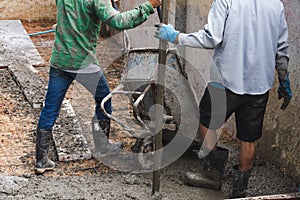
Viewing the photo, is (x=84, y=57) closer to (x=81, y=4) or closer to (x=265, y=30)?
(x=81, y=4)

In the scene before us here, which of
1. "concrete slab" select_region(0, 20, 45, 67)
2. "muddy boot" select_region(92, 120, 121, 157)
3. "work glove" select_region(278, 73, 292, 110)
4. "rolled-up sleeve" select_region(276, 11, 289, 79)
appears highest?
"rolled-up sleeve" select_region(276, 11, 289, 79)

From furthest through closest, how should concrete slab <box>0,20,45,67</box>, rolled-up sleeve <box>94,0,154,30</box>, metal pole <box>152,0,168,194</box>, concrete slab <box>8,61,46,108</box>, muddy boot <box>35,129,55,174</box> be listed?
concrete slab <box>0,20,45,67</box>, concrete slab <box>8,61,46,108</box>, muddy boot <box>35,129,55,174</box>, rolled-up sleeve <box>94,0,154,30</box>, metal pole <box>152,0,168,194</box>

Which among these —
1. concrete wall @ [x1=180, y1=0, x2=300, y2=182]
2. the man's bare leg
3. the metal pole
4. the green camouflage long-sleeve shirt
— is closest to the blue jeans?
the green camouflage long-sleeve shirt

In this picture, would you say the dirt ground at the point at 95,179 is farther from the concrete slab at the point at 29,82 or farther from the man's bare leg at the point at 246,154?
the concrete slab at the point at 29,82

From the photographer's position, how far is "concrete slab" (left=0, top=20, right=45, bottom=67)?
344 inches

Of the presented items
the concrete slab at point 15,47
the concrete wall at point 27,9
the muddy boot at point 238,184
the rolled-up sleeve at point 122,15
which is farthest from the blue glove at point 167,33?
the concrete wall at point 27,9

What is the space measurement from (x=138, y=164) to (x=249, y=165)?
4.00ft

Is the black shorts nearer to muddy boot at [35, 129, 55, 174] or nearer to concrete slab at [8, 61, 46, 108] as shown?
muddy boot at [35, 129, 55, 174]

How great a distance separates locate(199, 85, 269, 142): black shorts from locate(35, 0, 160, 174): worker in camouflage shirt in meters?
0.89

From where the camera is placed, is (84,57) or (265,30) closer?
(265,30)

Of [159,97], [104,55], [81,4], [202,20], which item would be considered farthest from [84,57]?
[104,55]

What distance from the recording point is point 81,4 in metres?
5.02

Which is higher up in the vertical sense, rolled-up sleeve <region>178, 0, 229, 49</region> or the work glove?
rolled-up sleeve <region>178, 0, 229, 49</region>

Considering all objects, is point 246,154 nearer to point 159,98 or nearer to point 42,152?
point 159,98
